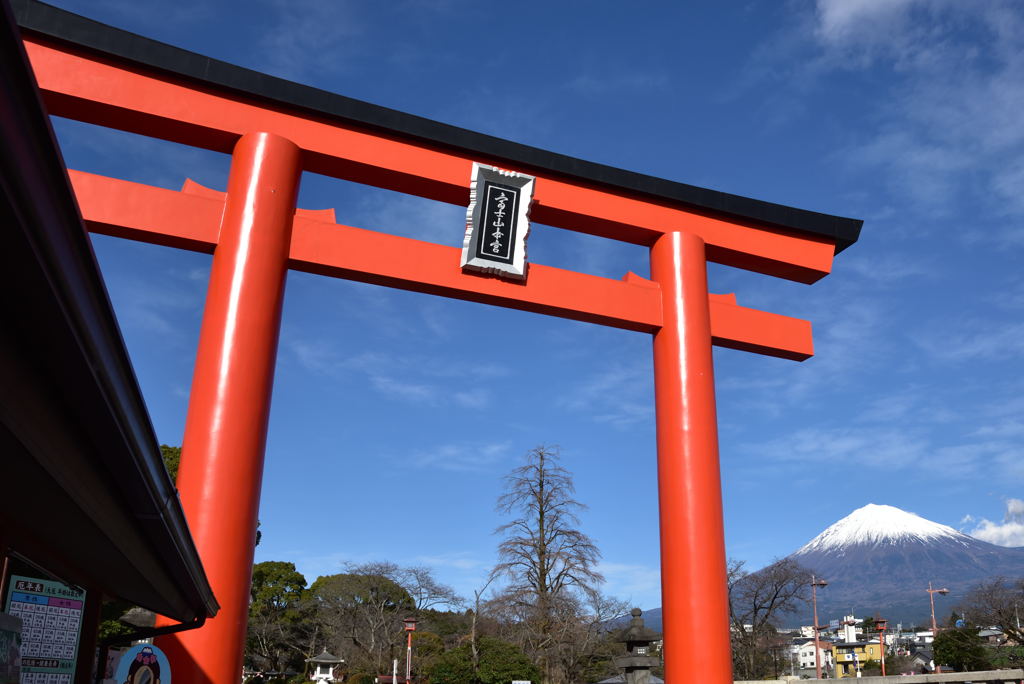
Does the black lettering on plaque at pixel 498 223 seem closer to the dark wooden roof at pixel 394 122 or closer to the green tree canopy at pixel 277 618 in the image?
the dark wooden roof at pixel 394 122

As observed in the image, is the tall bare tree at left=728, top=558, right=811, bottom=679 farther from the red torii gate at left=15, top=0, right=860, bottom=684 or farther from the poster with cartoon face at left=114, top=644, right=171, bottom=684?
the poster with cartoon face at left=114, top=644, right=171, bottom=684

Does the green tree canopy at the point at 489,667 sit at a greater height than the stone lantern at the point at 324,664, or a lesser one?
greater

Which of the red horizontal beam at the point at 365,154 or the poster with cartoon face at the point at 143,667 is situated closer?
the poster with cartoon face at the point at 143,667

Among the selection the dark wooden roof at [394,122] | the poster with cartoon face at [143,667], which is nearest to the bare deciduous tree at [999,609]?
the dark wooden roof at [394,122]

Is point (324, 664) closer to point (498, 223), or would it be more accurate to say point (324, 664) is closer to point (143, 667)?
point (498, 223)

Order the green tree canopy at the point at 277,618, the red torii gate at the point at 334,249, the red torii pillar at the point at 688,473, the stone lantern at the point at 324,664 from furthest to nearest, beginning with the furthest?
1. the green tree canopy at the point at 277,618
2. the stone lantern at the point at 324,664
3. the red torii pillar at the point at 688,473
4. the red torii gate at the point at 334,249

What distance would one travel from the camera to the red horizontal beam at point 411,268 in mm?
6062

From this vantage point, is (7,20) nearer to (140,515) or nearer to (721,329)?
(140,515)

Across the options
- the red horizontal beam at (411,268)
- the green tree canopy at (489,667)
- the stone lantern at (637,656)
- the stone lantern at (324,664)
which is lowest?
the stone lantern at (324,664)

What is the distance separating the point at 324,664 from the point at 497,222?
29040 mm

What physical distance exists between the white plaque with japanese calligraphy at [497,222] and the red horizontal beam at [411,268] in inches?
5.1

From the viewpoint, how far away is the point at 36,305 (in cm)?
150

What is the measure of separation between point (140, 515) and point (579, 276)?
520 centimetres

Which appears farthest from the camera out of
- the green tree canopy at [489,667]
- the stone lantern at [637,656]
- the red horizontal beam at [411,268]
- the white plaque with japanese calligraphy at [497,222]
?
the green tree canopy at [489,667]
